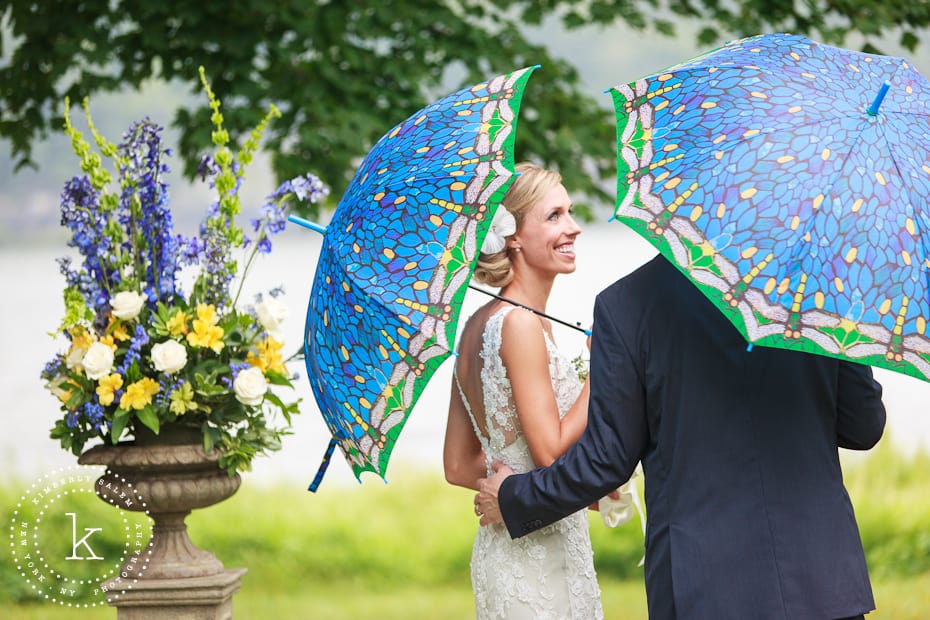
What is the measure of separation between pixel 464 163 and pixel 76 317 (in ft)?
5.28

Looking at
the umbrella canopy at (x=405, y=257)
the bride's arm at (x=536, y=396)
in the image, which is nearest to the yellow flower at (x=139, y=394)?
the umbrella canopy at (x=405, y=257)

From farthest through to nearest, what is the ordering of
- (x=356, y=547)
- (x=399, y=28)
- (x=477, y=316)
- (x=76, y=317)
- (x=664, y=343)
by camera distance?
(x=356, y=547) < (x=399, y=28) < (x=76, y=317) < (x=477, y=316) < (x=664, y=343)

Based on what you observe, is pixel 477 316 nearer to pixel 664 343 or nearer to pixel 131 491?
pixel 664 343

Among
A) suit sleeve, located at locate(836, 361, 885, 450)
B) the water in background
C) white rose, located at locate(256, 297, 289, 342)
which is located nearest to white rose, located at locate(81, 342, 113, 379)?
white rose, located at locate(256, 297, 289, 342)

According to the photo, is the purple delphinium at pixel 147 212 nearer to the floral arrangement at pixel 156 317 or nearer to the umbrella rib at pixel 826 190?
the floral arrangement at pixel 156 317

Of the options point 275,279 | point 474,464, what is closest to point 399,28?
point 275,279

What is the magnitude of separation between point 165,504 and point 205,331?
59 centimetres

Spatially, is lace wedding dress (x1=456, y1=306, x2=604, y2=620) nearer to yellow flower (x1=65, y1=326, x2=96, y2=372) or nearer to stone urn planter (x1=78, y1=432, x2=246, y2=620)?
stone urn planter (x1=78, y1=432, x2=246, y2=620)

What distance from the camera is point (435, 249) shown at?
7.91 ft

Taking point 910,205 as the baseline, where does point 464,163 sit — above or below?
above

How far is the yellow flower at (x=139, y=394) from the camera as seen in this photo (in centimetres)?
336

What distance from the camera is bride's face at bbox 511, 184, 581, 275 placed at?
9.54 ft

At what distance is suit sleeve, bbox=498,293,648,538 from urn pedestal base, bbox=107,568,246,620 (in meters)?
1.48

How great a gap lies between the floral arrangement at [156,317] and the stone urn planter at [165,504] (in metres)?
0.07
